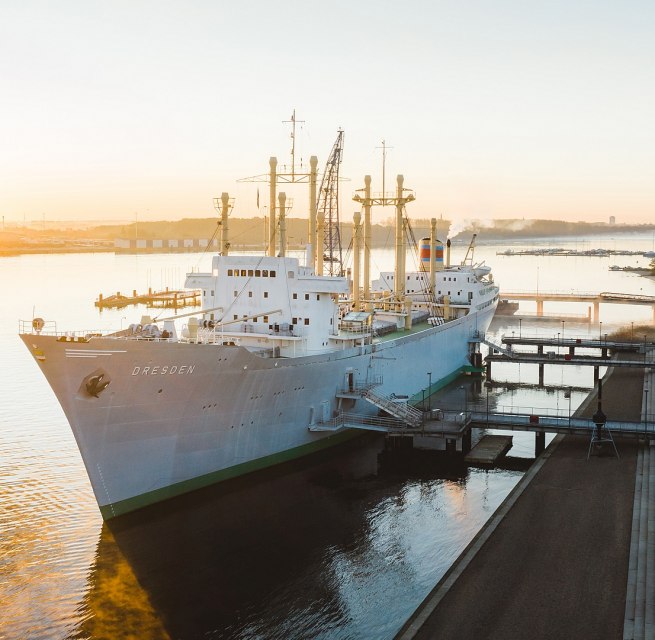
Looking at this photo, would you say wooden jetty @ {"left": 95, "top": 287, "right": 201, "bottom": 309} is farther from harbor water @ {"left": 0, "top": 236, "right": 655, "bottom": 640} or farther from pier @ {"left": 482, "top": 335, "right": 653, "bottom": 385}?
harbor water @ {"left": 0, "top": 236, "right": 655, "bottom": 640}

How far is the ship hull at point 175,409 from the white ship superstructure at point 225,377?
4 centimetres

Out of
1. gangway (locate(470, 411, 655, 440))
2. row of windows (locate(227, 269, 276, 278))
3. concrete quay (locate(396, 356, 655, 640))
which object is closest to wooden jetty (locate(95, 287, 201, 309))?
row of windows (locate(227, 269, 276, 278))

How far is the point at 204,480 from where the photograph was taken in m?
23.4

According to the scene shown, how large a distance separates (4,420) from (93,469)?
15942 millimetres

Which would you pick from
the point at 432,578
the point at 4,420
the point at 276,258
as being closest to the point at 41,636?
the point at 432,578

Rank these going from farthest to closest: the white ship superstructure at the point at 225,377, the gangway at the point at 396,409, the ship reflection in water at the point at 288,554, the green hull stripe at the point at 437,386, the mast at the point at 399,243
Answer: the mast at the point at 399,243 < the green hull stripe at the point at 437,386 < the gangway at the point at 396,409 < the white ship superstructure at the point at 225,377 < the ship reflection in water at the point at 288,554

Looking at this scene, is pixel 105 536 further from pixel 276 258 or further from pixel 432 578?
pixel 276 258

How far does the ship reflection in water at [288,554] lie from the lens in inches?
669

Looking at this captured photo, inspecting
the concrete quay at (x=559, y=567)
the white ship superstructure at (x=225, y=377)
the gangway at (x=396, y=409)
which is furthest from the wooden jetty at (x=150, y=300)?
Answer: the concrete quay at (x=559, y=567)

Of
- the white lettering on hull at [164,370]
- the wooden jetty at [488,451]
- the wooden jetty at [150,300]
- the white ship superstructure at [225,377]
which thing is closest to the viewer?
the white ship superstructure at [225,377]

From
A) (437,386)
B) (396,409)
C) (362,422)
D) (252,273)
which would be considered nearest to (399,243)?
(437,386)

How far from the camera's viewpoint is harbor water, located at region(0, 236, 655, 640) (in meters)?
17.0

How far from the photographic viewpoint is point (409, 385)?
36062 millimetres

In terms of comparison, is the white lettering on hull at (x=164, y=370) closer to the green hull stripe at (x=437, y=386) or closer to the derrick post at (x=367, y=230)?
the green hull stripe at (x=437, y=386)
